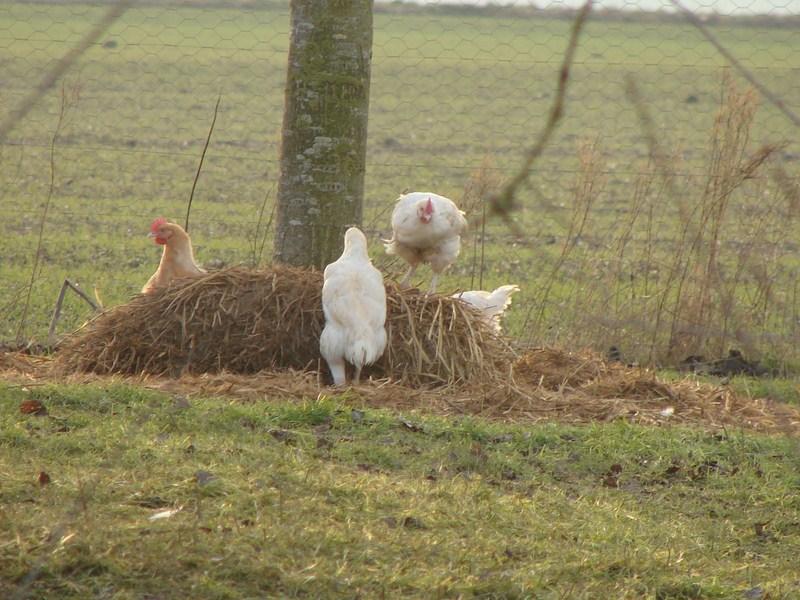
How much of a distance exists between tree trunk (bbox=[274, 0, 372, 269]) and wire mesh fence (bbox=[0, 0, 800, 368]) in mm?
643

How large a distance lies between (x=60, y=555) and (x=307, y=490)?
1.10 metres

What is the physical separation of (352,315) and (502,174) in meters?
5.32

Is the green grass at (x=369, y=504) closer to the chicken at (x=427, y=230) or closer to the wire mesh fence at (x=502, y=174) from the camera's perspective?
the wire mesh fence at (x=502, y=174)

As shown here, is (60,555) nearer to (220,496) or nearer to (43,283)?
(220,496)

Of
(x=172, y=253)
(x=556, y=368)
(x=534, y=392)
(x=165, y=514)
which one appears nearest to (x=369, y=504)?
(x=165, y=514)

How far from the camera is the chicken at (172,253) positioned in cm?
725

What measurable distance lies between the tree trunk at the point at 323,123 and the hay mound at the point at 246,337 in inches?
15.9

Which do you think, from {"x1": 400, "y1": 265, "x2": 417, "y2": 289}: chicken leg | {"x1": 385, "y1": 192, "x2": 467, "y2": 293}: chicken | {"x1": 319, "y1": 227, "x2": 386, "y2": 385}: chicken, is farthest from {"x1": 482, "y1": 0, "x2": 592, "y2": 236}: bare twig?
{"x1": 385, "y1": 192, "x2": 467, "y2": 293}: chicken

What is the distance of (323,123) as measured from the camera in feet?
22.7

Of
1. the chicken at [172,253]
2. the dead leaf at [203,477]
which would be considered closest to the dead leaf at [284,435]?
the dead leaf at [203,477]

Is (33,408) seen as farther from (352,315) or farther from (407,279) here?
(407,279)

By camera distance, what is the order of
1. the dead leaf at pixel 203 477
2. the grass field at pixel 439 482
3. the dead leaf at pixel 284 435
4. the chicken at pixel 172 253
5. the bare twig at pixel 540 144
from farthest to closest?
the chicken at pixel 172 253 → the dead leaf at pixel 284 435 → the dead leaf at pixel 203 477 → the grass field at pixel 439 482 → the bare twig at pixel 540 144

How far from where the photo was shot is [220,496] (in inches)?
162

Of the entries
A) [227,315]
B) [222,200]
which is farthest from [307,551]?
[222,200]
